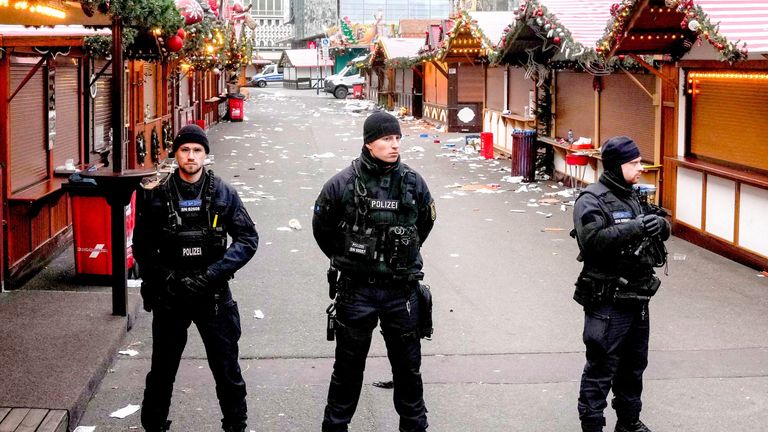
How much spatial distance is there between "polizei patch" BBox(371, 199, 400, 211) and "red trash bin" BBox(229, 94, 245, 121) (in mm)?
33664

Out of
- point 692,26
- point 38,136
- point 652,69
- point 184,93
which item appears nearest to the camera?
point 692,26

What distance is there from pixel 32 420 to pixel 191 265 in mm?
1316

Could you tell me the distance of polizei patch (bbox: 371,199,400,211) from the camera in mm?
5137

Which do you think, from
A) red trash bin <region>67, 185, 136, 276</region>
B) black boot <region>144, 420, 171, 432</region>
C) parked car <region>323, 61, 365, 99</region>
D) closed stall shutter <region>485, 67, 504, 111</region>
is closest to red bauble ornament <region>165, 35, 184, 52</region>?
red trash bin <region>67, 185, 136, 276</region>

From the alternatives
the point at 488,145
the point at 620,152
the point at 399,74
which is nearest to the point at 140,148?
the point at 488,145

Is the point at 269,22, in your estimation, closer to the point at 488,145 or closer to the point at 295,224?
the point at 488,145

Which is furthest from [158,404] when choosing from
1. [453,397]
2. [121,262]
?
[121,262]

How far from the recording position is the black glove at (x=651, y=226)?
5340 millimetres

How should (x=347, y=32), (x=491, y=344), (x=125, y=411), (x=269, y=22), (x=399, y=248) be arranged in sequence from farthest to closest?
(x=269, y=22) → (x=347, y=32) → (x=491, y=344) → (x=125, y=411) → (x=399, y=248)

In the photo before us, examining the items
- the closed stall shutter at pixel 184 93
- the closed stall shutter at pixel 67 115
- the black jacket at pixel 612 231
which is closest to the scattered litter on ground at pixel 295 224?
the closed stall shutter at pixel 67 115

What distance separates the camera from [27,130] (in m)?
10.4

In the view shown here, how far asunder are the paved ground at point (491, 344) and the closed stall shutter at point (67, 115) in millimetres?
2801

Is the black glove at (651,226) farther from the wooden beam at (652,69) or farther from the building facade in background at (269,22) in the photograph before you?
the building facade in background at (269,22)

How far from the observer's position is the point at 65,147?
12188 mm
